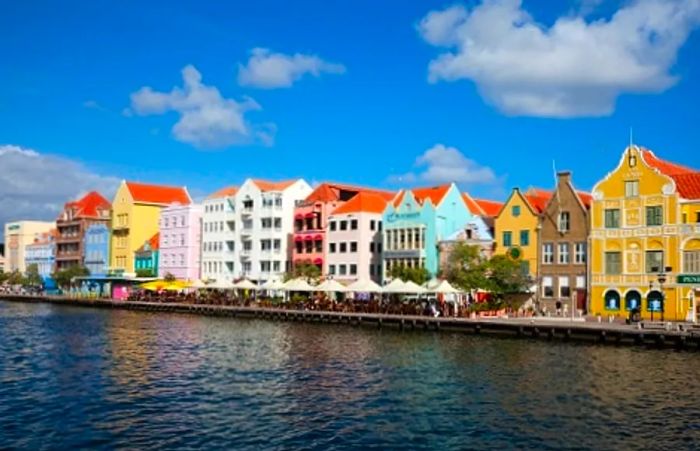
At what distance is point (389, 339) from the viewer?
5628 cm

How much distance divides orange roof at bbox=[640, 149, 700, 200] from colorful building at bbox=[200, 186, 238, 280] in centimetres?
5585

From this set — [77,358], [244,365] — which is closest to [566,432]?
[244,365]

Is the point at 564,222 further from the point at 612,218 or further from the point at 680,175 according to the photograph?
the point at 680,175

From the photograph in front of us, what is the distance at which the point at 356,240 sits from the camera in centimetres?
8944

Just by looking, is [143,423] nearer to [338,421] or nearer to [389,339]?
[338,421]

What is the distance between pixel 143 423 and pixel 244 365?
14125mm

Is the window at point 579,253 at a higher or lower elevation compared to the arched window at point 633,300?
higher

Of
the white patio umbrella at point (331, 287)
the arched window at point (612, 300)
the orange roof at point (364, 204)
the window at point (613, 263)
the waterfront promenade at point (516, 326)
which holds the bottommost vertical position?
the waterfront promenade at point (516, 326)

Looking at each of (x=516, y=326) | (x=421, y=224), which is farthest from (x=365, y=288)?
(x=516, y=326)

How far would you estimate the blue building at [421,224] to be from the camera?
82.8 metres

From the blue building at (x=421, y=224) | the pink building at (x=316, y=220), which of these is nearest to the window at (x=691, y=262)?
the blue building at (x=421, y=224)

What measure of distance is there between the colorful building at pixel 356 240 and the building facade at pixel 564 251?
2186cm

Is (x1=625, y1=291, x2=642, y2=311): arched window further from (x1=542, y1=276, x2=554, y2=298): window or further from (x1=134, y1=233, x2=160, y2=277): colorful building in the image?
(x1=134, y1=233, x2=160, y2=277): colorful building

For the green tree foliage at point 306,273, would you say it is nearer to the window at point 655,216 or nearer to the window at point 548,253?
the window at point 548,253
